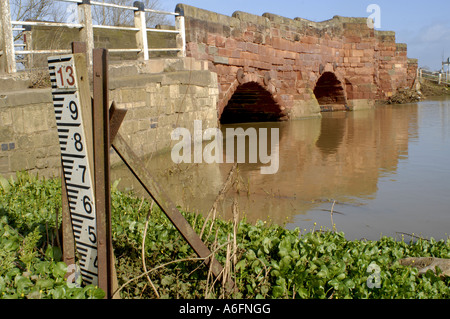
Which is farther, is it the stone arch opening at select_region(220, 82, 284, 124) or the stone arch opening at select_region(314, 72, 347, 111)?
the stone arch opening at select_region(314, 72, 347, 111)

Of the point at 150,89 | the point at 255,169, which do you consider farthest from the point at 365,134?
the point at 150,89

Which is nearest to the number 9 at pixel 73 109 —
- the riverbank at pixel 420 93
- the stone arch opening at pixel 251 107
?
the stone arch opening at pixel 251 107

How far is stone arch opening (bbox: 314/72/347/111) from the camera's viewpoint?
18375mm

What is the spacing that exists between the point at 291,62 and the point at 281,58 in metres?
0.71

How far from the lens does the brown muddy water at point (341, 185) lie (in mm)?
4809

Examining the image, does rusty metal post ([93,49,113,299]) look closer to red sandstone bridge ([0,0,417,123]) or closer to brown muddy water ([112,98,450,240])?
brown muddy water ([112,98,450,240])

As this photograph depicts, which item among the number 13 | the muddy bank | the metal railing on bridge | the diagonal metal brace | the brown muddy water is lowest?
the brown muddy water

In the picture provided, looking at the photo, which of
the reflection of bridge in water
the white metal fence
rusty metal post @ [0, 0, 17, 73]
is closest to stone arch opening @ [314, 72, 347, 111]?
the reflection of bridge in water

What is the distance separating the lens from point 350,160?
26.8 ft

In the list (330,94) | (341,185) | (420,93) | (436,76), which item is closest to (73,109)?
(341,185)

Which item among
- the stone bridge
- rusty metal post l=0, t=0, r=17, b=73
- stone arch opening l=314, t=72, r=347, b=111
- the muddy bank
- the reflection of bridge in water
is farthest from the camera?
the muddy bank

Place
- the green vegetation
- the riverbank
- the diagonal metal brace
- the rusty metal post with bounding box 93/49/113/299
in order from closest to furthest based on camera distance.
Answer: the rusty metal post with bounding box 93/49/113/299 → the diagonal metal brace → the green vegetation → the riverbank

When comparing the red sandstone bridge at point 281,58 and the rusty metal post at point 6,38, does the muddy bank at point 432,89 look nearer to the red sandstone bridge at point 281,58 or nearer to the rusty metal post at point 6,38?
the red sandstone bridge at point 281,58

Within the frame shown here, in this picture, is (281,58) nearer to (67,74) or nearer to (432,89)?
(67,74)
